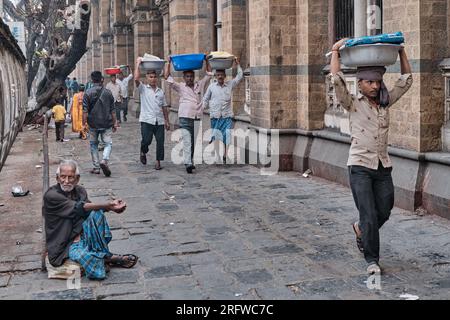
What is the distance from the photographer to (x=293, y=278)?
5.54 m

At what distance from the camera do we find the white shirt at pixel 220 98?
39.5 feet

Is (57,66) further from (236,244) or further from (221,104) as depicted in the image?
(236,244)

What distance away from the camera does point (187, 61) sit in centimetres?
1137

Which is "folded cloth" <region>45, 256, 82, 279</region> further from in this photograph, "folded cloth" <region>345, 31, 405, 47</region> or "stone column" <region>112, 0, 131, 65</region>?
"stone column" <region>112, 0, 131, 65</region>

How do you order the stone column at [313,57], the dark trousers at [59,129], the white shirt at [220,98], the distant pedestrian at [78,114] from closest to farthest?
the stone column at [313,57]
the white shirt at [220,98]
the dark trousers at [59,129]
the distant pedestrian at [78,114]

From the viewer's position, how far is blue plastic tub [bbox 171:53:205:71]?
11312 mm

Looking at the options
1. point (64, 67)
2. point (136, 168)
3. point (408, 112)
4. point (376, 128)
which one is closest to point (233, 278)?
point (376, 128)

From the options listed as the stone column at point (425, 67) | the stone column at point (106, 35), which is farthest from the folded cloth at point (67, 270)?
the stone column at point (106, 35)

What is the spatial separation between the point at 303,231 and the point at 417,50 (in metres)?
2.59

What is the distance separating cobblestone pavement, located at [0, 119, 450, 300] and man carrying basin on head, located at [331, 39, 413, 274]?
1.21 ft

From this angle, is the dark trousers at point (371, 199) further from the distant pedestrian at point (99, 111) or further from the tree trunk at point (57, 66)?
the tree trunk at point (57, 66)

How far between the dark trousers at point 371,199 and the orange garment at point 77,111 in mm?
14201

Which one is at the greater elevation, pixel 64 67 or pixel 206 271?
pixel 64 67

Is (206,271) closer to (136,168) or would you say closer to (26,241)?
(26,241)
